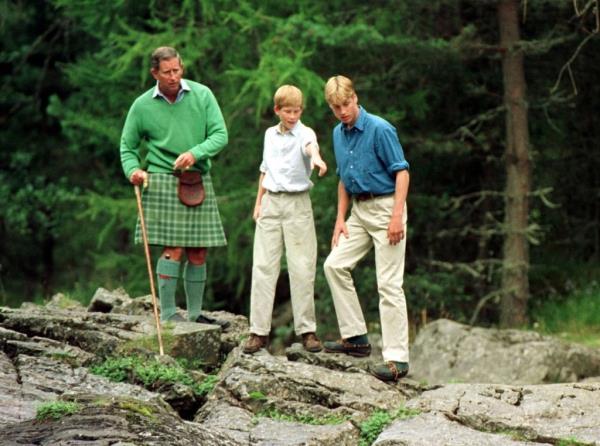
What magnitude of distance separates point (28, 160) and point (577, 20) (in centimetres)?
877

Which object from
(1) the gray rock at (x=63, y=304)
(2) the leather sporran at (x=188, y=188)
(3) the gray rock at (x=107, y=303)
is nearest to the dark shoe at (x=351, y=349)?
(2) the leather sporran at (x=188, y=188)

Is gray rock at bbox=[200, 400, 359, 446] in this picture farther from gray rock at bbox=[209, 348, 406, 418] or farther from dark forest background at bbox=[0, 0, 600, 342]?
dark forest background at bbox=[0, 0, 600, 342]

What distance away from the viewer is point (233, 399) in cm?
790

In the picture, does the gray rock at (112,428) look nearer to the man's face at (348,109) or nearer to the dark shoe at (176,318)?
the man's face at (348,109)

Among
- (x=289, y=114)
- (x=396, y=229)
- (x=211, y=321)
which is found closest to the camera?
(x=396, y=229)

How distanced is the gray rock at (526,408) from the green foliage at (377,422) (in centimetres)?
10

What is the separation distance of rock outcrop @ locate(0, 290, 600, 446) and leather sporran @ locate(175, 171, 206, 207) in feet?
2.61

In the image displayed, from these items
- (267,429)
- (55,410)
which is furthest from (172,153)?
(55,410)

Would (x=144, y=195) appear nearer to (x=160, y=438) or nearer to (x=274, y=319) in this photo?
(x=160, y=438)

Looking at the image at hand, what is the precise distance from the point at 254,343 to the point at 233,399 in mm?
698

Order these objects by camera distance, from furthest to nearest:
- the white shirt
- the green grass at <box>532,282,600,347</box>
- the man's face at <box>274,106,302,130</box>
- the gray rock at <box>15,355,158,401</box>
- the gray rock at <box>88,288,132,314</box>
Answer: the green grass at <box>532,282,600,347</box> → the gray rock at <box>88,288,132,314</box> → the white shirt → the man's face at <box>274,106,302,130</box> → the gray rock at <box>15,355,158,401</box>

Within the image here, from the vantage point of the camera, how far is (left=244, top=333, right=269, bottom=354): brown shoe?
8.51 meters

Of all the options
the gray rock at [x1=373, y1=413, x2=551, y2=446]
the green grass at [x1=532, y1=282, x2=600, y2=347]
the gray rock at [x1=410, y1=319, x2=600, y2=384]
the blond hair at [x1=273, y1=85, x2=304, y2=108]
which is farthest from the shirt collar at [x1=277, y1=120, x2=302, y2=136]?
the green grass at [x1=532, y1=282, x2=600, y2=347]

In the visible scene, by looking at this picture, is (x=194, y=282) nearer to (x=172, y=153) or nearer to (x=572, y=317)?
(x=172, y=153)
